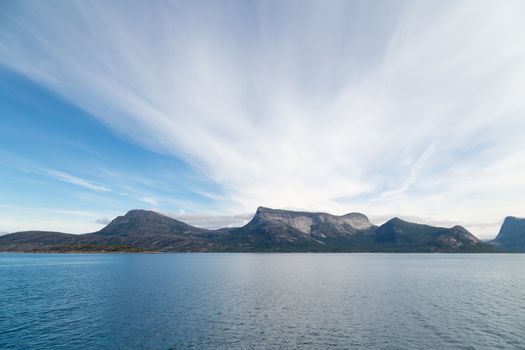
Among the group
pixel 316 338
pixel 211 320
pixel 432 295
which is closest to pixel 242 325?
pixel 211 320

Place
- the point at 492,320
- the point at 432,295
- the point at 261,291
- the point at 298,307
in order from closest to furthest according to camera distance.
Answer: the point at 492,320
the point at 298,307
the point at 432,295
the point at 261,291

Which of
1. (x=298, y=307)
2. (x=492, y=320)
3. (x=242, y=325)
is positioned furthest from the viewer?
(x=298, y=307)

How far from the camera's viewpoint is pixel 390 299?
95875 millimetres

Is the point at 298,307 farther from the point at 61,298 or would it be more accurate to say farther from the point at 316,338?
the point at 61,298

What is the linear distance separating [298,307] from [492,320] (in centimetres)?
4594

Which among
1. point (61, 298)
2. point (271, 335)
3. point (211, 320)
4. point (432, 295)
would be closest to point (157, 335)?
point (211, 320)

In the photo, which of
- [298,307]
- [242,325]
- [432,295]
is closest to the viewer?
[242,325]

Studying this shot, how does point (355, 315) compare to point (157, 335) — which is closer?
point (157, 335)

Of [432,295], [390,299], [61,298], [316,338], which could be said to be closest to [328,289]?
[390,299]

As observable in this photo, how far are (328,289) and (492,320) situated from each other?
54.7m

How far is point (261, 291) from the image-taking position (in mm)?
112062

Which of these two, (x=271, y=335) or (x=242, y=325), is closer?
(x=271, y=335)

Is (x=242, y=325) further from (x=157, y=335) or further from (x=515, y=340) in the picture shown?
(x=515, y=340)

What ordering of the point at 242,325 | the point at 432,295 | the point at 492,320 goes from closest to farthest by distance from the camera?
the point at 242,325, the point at 492,320, the point at 432,295
